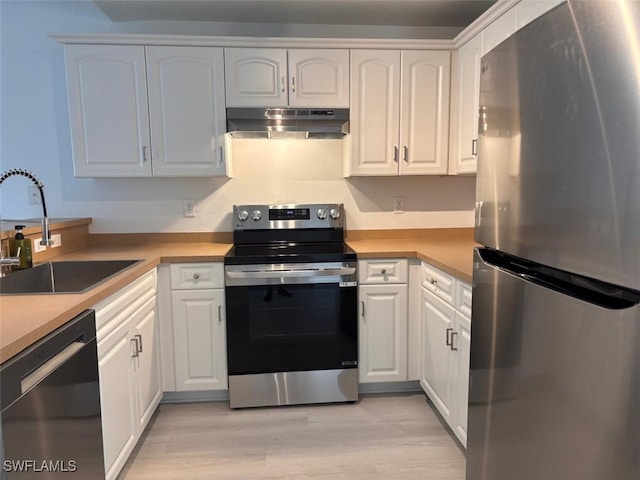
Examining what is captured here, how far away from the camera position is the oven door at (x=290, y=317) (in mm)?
2324

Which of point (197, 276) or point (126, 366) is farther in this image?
point (197, 276)

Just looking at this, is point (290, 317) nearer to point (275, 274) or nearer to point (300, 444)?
point (275, 274)

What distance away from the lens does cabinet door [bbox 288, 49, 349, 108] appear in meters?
2.49

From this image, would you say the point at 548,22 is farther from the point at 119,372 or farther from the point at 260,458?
the point at 260,458

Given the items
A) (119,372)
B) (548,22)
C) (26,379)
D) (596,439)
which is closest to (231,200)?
(119,372)

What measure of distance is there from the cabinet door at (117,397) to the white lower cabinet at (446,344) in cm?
142

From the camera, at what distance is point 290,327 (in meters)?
2.36

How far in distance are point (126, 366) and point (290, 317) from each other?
87cm

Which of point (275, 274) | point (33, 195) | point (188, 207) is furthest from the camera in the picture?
point (188, 207)


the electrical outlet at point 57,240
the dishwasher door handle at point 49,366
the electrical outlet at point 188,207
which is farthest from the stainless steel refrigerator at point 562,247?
the electrical outlet at point 57,240

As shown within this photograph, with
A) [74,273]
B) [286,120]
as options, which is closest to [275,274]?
[286,120]

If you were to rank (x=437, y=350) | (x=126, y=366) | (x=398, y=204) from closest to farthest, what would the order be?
(x=126, y=366)
(x=437, y=350)
(x=398, y=204)

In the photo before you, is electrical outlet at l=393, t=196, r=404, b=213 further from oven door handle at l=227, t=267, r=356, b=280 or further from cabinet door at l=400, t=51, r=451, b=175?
oven door handle at l=227, t=267, r=356, b=280

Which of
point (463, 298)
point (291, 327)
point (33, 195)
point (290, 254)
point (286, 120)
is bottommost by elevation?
point (291, 327)
